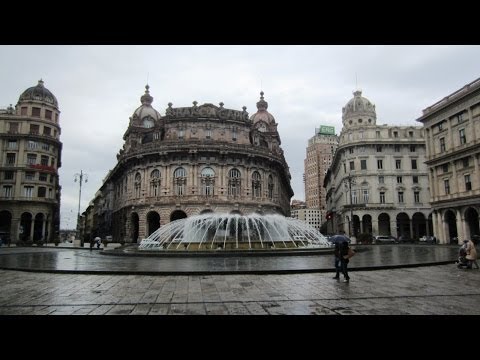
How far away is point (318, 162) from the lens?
456 ft

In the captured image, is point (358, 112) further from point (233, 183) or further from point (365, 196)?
point (233, 183)

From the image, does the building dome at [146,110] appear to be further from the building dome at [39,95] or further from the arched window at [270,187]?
the arched window at [270,187]

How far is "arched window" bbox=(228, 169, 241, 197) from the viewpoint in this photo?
153 feet

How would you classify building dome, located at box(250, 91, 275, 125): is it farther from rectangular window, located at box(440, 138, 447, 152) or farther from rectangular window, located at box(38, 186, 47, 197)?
rectangular window, located at box(38, 186, 47, 197)

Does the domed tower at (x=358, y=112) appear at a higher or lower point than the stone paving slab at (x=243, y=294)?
higher

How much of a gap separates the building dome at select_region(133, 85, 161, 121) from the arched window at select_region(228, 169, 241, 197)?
20312 mm

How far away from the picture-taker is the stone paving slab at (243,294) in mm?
6629

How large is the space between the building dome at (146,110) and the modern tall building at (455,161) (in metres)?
40.9

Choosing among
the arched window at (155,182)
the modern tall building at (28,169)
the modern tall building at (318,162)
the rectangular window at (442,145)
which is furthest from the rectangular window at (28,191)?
the modern tall building at (318,162)

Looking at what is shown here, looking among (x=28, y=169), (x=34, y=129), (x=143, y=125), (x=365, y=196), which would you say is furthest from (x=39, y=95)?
(x=365, y=196)
